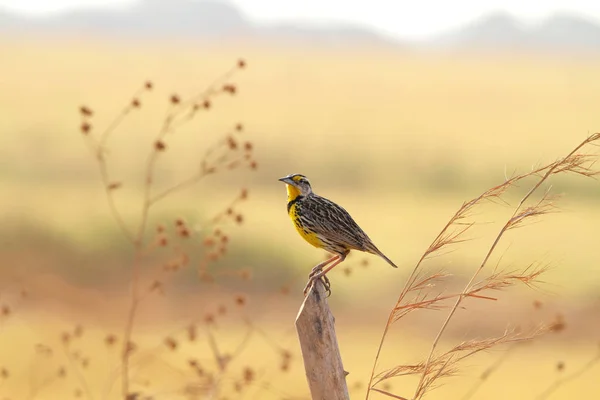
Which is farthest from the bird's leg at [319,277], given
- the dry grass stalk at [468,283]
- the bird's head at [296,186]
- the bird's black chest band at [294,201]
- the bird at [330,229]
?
the bird's head at [296,186]

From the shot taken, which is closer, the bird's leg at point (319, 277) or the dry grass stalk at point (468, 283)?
the dry grass stalk at point (468, 283)

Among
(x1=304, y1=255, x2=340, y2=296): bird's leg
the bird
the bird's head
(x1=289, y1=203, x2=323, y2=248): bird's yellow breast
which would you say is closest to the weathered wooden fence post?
(x1=304, y1=255, x2=340, y2=296): bird's leg

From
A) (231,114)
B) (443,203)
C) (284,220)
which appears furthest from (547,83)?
(284,220)

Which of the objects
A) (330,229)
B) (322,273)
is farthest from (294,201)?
(322,273)

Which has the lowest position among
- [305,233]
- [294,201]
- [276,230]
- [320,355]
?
[320,355]

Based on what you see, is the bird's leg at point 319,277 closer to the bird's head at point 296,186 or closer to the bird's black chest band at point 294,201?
the bird's black chest band at point 294,201

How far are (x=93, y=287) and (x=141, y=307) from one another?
685mm

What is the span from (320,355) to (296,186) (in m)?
1.88

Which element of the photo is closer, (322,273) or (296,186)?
(322,273)

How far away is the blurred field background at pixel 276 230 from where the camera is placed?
31.6 ft

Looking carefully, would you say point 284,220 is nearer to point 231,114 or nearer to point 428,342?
point 428,342

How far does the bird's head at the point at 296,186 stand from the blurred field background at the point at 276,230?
18.9 inches

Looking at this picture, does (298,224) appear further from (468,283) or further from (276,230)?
(276,230)

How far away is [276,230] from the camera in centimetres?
1648
